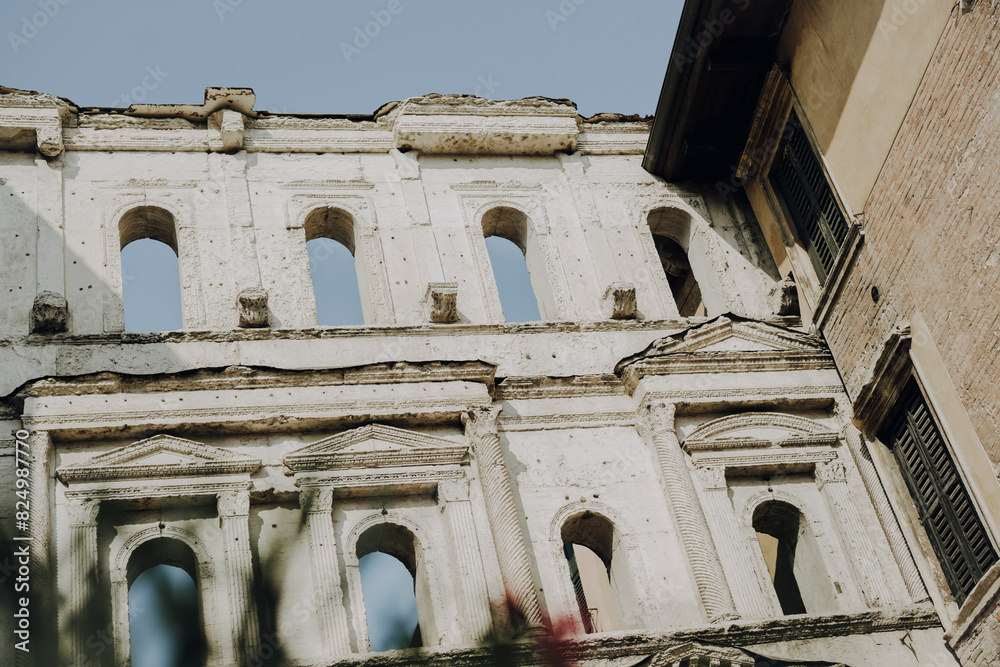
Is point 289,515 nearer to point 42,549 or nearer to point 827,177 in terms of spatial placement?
point 42,549

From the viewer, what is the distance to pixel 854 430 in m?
12.2

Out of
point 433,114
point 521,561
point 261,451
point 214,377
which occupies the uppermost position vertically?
point 433,114

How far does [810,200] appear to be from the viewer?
42.9 feet

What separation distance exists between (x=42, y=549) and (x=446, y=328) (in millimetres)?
4649

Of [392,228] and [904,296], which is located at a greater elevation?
[392,228]

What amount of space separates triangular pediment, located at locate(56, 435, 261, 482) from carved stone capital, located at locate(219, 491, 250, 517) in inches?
9.2

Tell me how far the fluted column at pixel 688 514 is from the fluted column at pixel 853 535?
55.1 inches

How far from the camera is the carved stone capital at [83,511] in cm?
1023

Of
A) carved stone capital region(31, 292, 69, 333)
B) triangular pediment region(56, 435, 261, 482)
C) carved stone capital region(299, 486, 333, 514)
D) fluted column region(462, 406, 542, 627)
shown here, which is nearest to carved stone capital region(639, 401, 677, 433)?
fluted column region(462, 406, 542, 627)

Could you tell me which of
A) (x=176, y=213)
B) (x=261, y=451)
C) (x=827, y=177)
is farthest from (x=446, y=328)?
(x=827, y=177)

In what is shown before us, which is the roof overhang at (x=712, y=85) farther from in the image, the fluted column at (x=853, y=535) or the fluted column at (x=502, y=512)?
the fluted column at (x=502, y=512)

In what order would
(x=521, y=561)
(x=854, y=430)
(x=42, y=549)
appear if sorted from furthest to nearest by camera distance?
1. (x=854, y=430)
2. (x=521, y=561)
3. (x=42, y=549)

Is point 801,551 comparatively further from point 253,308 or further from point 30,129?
point 30,129

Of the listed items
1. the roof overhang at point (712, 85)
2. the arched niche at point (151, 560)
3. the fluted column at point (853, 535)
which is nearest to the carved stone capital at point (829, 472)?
the fluted column at point (853, 535)
